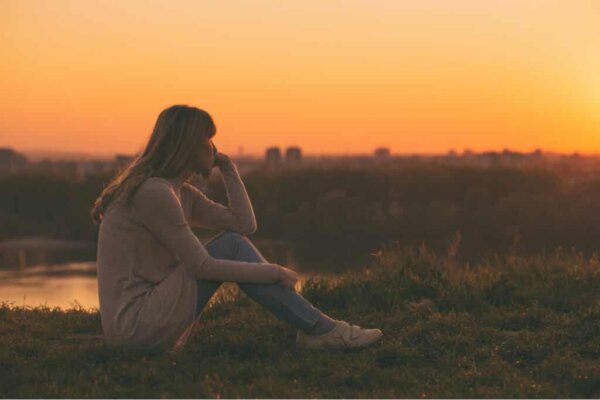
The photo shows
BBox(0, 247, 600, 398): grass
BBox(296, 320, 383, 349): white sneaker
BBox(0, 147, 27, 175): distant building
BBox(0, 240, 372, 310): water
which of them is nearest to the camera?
BBox(0, 247, 600, 398): grass

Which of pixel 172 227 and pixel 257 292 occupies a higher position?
pixel 172 227

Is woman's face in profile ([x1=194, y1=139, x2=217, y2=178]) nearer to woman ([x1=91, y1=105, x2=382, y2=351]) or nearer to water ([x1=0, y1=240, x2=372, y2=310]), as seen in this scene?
woman ([x1=91, y1=105, x2=382, y2=351])

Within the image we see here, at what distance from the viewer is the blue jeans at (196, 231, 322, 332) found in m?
4.09

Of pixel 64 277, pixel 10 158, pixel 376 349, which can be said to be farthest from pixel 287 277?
pixel 10 158

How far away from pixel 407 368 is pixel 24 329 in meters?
2.66

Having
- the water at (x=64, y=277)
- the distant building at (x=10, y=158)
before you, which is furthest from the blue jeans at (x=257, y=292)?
the distant building at (x=10, y=158)

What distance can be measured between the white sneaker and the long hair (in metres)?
1.23

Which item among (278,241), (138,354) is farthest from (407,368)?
(278,241)

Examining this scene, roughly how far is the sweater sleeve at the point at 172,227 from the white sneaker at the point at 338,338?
0.70m

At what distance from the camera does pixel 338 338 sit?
4.33 meters

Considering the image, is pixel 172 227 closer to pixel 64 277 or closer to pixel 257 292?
pixel 257 292

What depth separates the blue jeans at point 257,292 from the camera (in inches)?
161

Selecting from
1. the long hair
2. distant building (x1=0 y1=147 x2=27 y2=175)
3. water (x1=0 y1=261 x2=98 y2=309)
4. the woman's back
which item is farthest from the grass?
distant building (x1=0 y1=147 x2=27 y2=175)

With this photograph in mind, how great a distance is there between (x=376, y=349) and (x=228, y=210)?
1.20 meters
